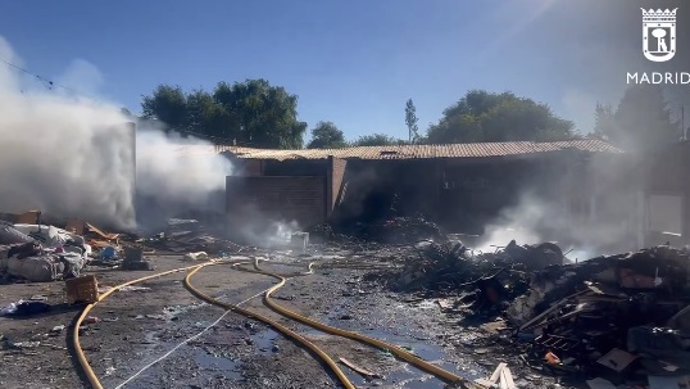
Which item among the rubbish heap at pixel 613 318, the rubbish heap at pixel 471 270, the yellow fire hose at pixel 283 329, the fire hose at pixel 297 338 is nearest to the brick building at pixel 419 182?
the rubbish heap at pixel 471 270

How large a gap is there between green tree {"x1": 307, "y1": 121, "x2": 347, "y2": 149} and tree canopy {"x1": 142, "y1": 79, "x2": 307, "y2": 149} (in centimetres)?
979

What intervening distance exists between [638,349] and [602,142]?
77.6 feet

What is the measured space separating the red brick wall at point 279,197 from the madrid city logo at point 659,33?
1415 cm

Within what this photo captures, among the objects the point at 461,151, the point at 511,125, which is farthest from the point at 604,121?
the point at 461,151

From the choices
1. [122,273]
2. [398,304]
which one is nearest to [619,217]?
[398,304]

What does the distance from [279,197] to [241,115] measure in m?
27.8

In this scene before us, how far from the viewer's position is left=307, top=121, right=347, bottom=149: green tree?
62062mm

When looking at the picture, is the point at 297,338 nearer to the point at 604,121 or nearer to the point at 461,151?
the point at 461,151

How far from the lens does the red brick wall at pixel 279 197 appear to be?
80.8 ft

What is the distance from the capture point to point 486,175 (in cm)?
2562

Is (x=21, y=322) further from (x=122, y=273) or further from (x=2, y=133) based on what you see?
(x=2, y=133)

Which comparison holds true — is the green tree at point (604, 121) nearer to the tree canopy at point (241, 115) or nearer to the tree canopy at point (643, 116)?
the tree canopy at point (643, 116)

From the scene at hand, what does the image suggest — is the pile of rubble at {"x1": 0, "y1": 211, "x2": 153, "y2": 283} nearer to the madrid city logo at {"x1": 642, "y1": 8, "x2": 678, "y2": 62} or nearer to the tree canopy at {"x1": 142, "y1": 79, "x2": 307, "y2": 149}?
the madrid city logo at {"x1": 642, "y1": 8, "x2": 678, "y2": 62}

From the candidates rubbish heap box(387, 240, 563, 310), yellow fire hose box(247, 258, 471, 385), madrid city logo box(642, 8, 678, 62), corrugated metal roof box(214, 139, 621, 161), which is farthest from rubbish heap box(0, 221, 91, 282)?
madrid city logo box(642, 8, 678, 62)
